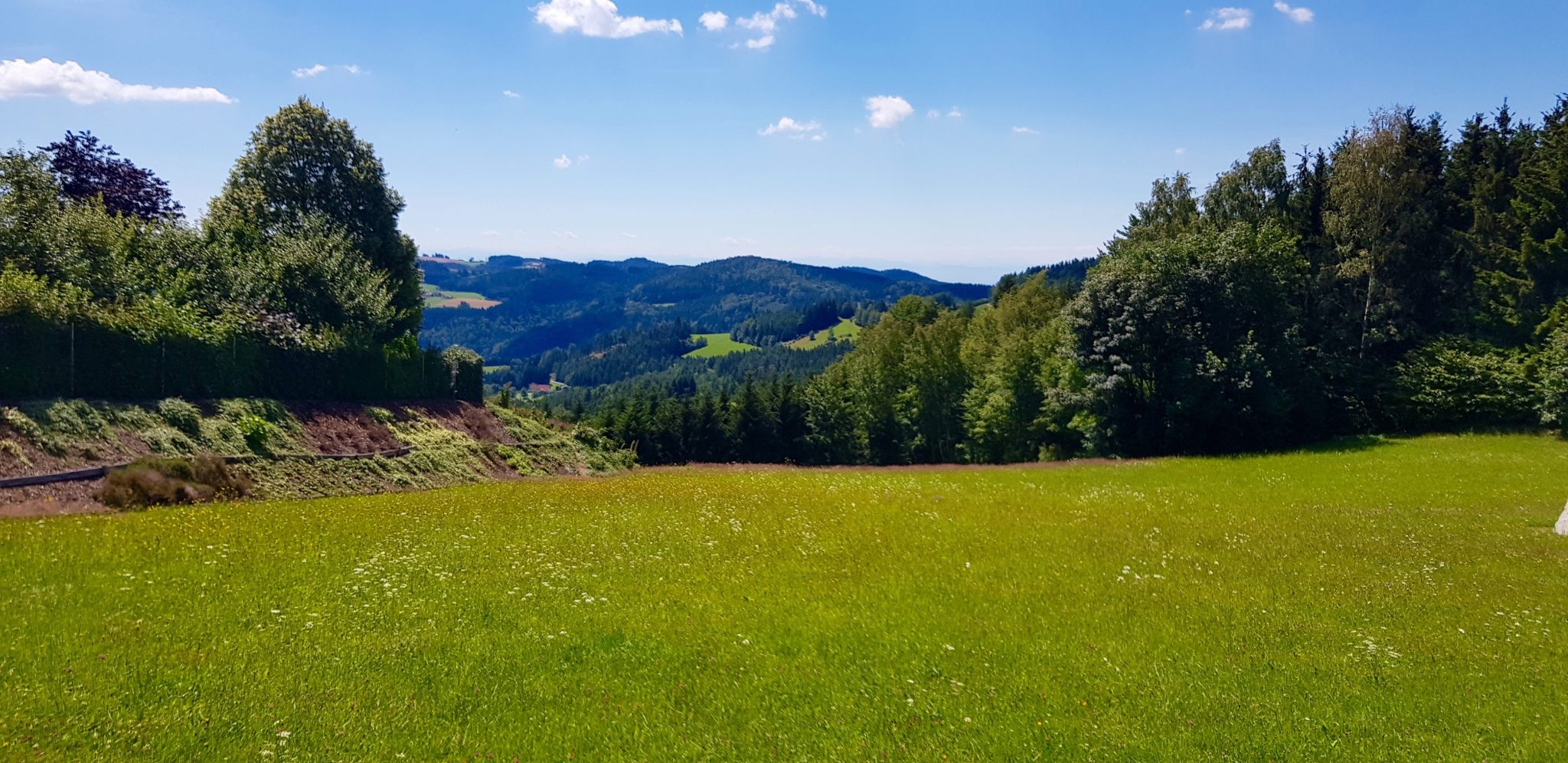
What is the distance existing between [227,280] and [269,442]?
1464cm

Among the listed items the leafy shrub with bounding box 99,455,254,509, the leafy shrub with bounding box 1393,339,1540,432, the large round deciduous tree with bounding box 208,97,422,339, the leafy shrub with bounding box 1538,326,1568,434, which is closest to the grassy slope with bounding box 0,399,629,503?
the leafy shrub with bounding box 99,455,254,509

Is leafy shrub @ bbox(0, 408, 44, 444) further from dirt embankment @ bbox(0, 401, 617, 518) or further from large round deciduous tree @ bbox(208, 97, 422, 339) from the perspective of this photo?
large round deciduous tree @ bbox(208, 97, 422, 339)

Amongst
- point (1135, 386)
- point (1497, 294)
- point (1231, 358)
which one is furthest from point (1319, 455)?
point (1497, 294)

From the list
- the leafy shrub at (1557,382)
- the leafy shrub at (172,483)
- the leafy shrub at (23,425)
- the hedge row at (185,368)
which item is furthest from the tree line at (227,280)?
the leafy shrub at (1557,382)

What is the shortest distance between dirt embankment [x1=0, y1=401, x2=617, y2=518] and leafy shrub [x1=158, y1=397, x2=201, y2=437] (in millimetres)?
35

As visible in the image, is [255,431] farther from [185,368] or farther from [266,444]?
[185,368]

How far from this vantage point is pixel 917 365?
254 feet

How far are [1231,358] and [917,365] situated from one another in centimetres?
3676

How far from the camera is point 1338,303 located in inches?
1972

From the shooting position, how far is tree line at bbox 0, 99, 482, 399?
2934 cm

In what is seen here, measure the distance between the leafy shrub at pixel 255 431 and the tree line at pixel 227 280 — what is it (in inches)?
141

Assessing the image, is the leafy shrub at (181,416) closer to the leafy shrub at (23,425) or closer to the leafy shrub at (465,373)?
the leafy shrub at (23,425)

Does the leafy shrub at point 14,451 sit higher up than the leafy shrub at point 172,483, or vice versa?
the leafy shrub at point 14,451

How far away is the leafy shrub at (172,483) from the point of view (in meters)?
19.9
